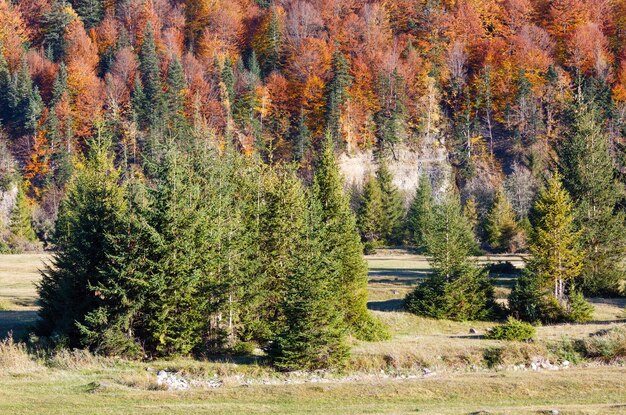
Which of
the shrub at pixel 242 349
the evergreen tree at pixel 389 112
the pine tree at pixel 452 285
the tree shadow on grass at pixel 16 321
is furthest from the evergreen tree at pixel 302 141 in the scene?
the shrub at pixel 242 349

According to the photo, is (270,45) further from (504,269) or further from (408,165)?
(504,269)

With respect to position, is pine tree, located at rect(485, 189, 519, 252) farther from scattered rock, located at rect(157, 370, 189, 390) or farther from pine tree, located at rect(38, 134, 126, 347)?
scattered rock, located at rect(157, 370, 189, 390)

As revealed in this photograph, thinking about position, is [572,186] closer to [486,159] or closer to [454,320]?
[454,320]

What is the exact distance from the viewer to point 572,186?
49188 mm

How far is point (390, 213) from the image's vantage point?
87.2 metres

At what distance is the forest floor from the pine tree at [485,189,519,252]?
40191 mm

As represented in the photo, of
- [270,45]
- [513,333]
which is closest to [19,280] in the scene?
[513,333]

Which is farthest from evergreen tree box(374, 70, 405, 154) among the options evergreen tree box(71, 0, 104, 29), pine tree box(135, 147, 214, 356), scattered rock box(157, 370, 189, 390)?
scattered rock box(157, 370, 189, 390)

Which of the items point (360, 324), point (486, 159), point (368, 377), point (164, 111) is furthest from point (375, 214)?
point (368, 377)

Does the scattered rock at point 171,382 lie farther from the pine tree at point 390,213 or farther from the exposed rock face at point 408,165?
the exposed rock face at point 408,165

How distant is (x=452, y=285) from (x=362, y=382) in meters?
19.8

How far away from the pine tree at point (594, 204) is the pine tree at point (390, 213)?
36775 mm

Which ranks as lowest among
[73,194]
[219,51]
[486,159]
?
[73,194]

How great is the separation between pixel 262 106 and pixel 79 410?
104285 millimetres
